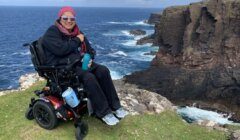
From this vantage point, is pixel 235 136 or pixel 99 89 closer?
pixel 99 89

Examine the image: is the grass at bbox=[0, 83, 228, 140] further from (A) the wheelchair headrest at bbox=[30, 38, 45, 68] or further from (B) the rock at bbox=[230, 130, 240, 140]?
(A) the wheelchair headrest at bbox=[30, 38, 45, 68]

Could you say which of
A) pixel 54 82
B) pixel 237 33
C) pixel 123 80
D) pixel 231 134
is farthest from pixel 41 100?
pixel 237 33

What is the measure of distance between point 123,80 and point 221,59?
16.0 metres

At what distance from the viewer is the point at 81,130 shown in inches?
452

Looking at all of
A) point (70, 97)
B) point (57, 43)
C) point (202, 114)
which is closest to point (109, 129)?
point (70, 97)

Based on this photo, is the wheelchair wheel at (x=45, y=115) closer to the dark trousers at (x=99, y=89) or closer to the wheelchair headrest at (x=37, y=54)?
the wheelchair headrest at (x=37, y=54)

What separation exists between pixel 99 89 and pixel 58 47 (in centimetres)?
166

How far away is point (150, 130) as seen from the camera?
12.9m

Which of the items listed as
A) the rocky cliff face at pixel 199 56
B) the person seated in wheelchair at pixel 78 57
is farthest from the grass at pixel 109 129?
the rocky cliff face at pixel 199 56

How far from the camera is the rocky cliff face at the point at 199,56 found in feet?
173

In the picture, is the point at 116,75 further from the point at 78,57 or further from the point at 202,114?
the point at 78,57

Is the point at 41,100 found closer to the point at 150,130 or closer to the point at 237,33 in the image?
the point at 150,130

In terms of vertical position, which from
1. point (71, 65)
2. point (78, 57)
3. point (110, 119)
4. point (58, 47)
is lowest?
point (110, 119)

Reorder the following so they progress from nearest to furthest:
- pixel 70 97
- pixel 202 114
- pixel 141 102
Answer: pixel 70 97
pixel 141 102
pixel 202 114
